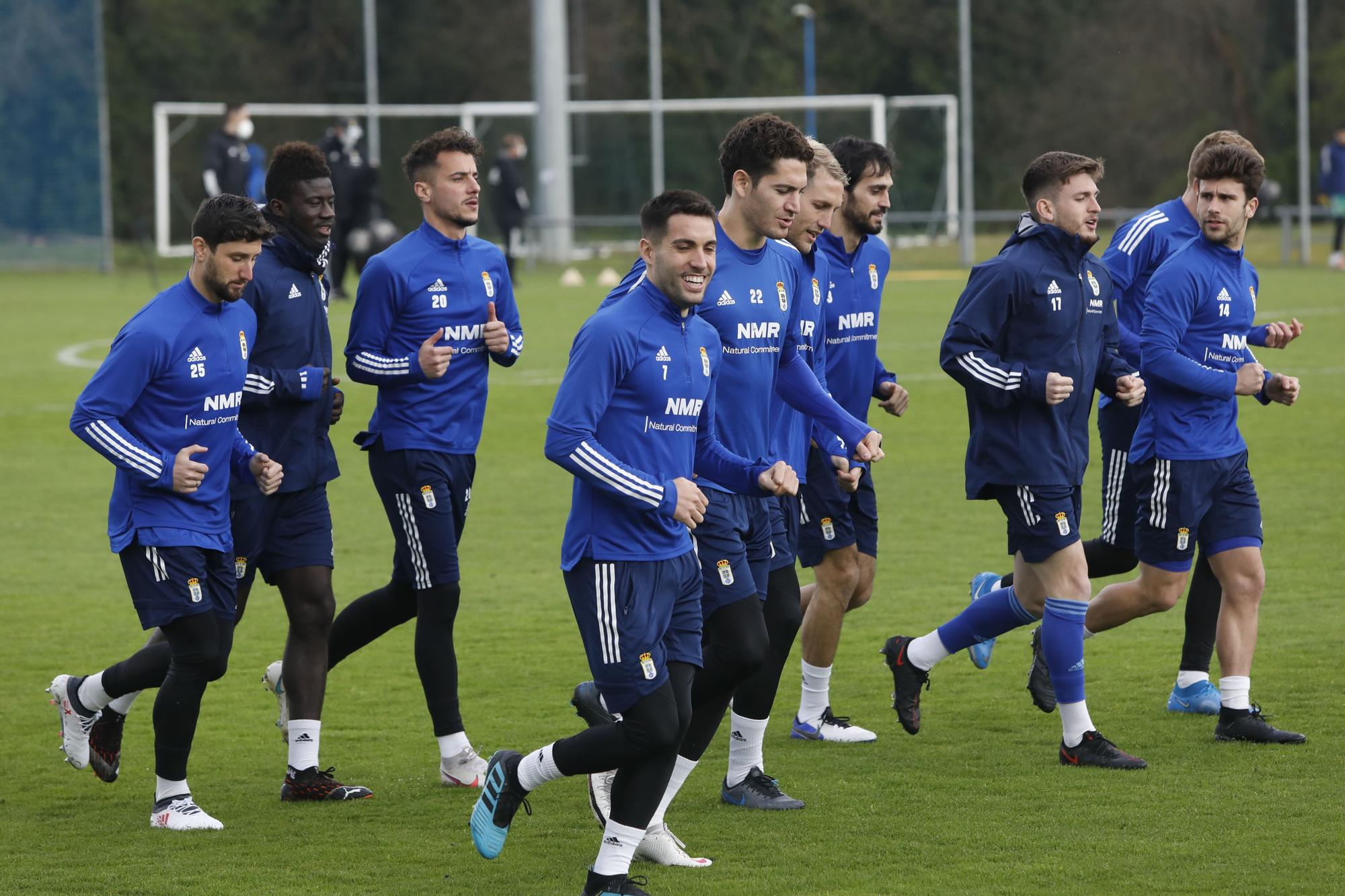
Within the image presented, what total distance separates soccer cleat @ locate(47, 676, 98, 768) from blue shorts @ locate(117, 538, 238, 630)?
2.41ft

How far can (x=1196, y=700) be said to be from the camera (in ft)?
23.0

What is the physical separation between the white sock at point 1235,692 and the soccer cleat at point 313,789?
10.00 ft

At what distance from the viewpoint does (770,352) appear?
5.67m

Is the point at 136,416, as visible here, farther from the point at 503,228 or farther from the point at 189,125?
the point at 189,125

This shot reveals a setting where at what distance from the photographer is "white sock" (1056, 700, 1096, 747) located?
20.7 ft

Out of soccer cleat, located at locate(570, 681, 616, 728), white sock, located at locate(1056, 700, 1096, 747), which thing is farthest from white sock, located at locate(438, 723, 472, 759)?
white sock, located at locate(1056, 700, 1096, 747)

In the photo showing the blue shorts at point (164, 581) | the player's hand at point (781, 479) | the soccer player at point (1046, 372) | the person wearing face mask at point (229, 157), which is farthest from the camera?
the person wearing face mask at point (229, 157)

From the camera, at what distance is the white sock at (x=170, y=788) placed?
5863 millimetres

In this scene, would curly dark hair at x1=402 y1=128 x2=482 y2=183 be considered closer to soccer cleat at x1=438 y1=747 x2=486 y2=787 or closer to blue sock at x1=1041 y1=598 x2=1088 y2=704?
soccer cleat at x1=438 y1=747 x2=486 y2=787

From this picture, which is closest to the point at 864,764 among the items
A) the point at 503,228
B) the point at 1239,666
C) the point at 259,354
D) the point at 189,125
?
the point at 1239,666

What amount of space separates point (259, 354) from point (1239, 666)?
11.9ft

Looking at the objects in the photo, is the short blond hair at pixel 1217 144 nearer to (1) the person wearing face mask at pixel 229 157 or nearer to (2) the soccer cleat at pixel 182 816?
(2) the soccer cleat at pixel 182 816

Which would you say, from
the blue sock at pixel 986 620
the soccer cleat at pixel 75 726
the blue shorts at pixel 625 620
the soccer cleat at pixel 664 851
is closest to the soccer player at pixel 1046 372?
the blue sock at pixel 986 620

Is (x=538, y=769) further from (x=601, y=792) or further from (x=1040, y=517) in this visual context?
(x=1040, y=517)
